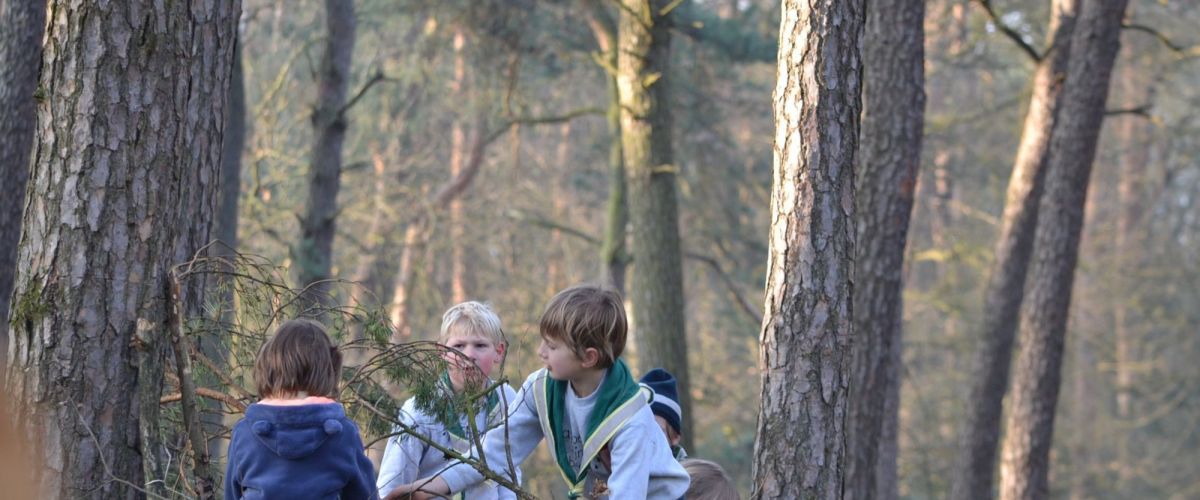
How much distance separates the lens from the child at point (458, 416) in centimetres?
429

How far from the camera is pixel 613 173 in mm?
13438

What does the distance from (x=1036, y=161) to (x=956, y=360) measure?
10.9 metres

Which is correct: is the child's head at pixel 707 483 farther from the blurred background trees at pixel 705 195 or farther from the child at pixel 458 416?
the blurred background trees at pixel 705 195

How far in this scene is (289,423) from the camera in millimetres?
3574

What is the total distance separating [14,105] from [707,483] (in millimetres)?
5139

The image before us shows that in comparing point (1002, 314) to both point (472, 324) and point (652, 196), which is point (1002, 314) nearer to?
point (652, 196)

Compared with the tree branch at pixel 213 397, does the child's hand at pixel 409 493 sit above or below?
below

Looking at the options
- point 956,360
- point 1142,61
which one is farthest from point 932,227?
point 1142,61

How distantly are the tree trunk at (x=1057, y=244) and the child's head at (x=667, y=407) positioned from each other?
262 inches

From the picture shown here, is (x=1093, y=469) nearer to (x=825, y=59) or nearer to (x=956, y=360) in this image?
(x=956, y=360)

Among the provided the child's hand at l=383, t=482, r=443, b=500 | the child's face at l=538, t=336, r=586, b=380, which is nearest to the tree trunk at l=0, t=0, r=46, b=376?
the child's hand at l=383, t=482, r=443, b=500

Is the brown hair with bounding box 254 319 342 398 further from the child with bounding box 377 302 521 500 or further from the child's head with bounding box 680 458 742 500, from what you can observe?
the child's head with bounding box 680 458 742 500

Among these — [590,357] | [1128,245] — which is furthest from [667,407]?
[1128,245]

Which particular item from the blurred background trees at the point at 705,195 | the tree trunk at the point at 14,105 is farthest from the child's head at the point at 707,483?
the blurred background trees at the point at 705,195
